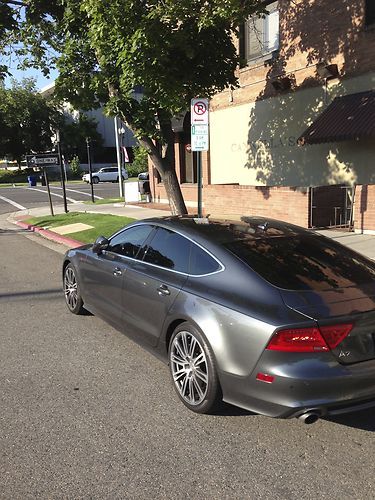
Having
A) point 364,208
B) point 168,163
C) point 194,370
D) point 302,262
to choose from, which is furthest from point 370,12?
point 194,370

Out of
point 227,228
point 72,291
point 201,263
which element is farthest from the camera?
point 72,291

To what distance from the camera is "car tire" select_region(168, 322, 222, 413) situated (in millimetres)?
3513

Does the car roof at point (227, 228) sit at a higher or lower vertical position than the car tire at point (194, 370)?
higher

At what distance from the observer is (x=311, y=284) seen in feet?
11.4

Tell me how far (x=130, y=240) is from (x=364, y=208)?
24.4ft

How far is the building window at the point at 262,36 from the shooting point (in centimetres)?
1509

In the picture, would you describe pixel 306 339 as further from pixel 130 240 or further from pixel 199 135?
pixel 199 135

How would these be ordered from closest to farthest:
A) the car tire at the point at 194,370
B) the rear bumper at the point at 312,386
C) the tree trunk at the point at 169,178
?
the rear bumper at the point at 312,386 < the car tire at the point at 194,370 < the tree trunk at the point at 169,178

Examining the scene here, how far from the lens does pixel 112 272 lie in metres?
5.05

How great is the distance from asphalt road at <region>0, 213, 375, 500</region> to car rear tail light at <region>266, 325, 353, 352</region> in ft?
2.34

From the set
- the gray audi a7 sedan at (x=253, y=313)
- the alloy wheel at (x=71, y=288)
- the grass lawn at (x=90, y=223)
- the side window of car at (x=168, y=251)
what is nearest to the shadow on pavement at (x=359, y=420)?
the gray audi a7 sedan at (x=253, y=313)

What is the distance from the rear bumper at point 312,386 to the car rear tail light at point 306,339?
50 mm

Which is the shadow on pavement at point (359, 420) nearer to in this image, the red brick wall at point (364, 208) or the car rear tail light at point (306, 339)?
the car rear tail light at point (306, 339)

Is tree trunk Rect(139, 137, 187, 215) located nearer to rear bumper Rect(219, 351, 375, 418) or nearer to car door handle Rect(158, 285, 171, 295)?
car door handle Rect(158, 285, 171, 295)
